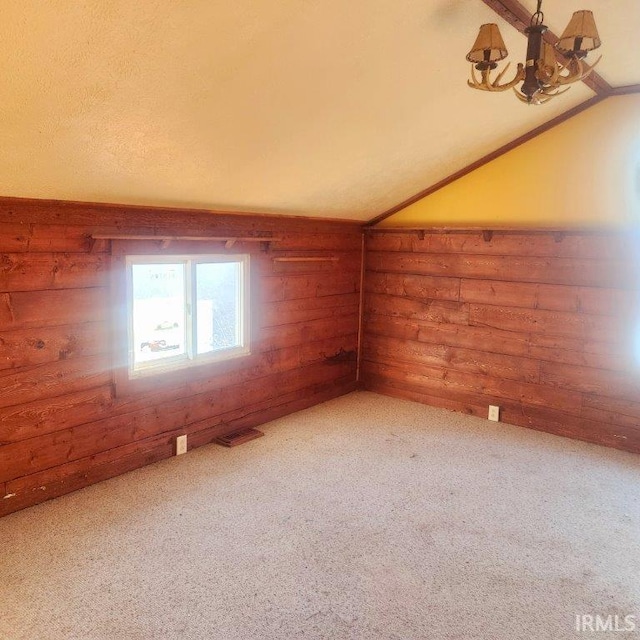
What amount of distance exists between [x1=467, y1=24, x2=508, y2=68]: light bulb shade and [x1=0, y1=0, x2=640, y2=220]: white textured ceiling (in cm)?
39

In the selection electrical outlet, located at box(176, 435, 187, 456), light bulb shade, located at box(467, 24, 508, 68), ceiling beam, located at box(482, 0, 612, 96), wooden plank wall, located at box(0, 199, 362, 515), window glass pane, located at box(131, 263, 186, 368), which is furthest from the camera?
electrical outlet, located at box(176, 435, 187, 456)

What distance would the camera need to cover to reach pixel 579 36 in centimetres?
189

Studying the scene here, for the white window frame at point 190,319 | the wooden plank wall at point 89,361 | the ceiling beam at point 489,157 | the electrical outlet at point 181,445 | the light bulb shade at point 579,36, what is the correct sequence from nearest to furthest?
the light bulb shade at point 579,36 < the wooden plank wall at point 89,361 < the white window frame at point 190,319 < the electrical outlet at point 181,445 < the ceiling beam at point 489,157

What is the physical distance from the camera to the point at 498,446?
4.20 meters

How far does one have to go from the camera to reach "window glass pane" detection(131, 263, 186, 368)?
3.65m

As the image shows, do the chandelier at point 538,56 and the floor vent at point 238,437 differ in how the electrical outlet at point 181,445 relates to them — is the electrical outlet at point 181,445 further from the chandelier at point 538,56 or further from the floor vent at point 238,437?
the chandelier at point 538,56

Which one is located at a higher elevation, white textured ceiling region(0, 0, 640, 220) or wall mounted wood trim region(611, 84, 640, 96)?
wall mounted wood trim region(611, 84, 640, 96)

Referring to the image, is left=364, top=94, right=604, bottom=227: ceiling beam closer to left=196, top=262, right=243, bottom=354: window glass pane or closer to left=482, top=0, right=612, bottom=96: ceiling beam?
left=482, top=0, right=612, bottom=96: ceiling beam

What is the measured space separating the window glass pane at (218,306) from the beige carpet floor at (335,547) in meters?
0.86

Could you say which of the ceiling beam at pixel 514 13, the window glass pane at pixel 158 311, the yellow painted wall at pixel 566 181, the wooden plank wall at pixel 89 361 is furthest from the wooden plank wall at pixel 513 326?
the window glass pane at pixel 158 311

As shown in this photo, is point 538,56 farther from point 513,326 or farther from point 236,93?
point 513,326

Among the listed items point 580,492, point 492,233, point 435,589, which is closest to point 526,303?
point 492,233

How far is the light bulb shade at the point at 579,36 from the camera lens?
1.88 m

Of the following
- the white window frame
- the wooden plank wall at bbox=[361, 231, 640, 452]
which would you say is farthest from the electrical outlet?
the wooden plank wall at bbox=[361, 231, 640, 452]
